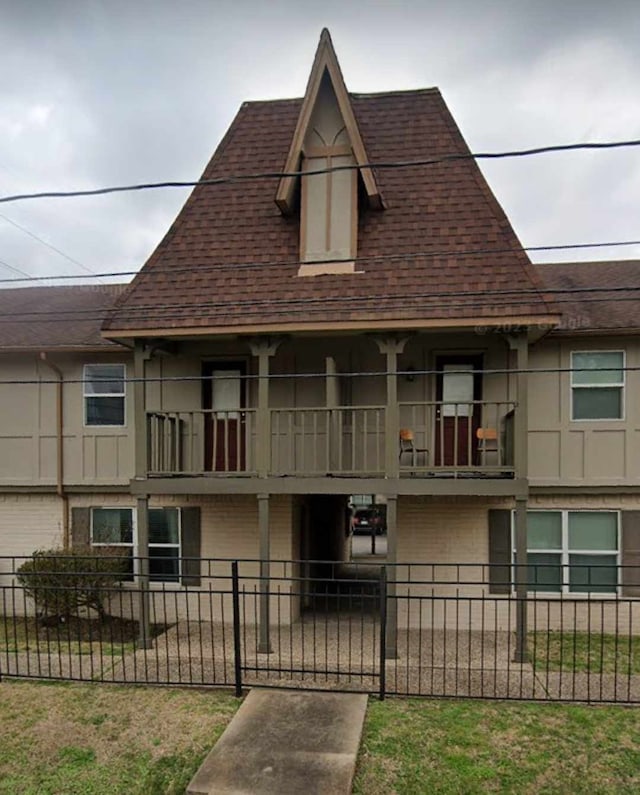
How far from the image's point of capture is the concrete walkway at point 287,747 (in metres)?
5.24

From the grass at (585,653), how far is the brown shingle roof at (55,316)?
8.88 metres

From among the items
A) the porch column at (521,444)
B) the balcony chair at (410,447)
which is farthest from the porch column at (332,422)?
the porch column at (521,444)

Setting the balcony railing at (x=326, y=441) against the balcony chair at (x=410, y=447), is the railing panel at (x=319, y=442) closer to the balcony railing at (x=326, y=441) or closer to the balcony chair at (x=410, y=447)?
the balcony railing at (x=326, y=441)

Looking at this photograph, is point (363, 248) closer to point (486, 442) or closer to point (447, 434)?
point (447, 434)

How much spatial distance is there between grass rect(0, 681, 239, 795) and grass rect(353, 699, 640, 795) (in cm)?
178

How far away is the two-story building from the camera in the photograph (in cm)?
905

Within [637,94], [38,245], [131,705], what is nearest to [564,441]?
[637,94]

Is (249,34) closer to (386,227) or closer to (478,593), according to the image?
(386,227)

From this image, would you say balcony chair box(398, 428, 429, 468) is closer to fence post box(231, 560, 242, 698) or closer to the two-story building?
the two-story building

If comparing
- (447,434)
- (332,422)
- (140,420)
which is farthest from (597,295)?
(140,420)

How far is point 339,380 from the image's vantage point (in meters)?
10.4

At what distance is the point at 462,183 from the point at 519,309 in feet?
9.37

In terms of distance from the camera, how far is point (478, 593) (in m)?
10.5

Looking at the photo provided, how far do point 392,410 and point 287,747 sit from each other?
4.73 meters
